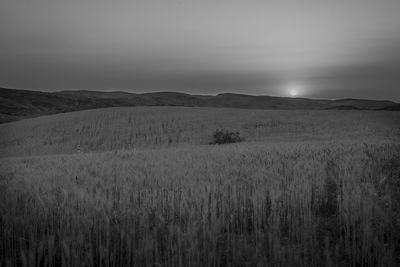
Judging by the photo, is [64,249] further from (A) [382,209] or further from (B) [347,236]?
(A) [382,209]

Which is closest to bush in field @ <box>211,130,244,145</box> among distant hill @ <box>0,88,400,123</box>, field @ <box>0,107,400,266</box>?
field @ <box>0,107,400,266</box>

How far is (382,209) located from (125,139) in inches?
819

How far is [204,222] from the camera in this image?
3.52 m

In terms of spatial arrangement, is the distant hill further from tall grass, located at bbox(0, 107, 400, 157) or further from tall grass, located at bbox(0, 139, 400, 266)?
tall grass, located at bbox(0, 139, 400, 266)

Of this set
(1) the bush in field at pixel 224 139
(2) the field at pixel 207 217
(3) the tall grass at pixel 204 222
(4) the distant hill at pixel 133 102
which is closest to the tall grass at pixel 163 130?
(1) the bush in field at pixel 224 139

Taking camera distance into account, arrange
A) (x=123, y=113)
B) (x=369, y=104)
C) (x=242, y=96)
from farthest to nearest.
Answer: (x=242, y=96), (x=369, y=104), (x=123, y=113)

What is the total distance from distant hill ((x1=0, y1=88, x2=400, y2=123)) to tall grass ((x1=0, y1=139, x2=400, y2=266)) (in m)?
93.0

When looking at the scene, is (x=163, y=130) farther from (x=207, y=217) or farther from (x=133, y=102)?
(x=133, y=102)

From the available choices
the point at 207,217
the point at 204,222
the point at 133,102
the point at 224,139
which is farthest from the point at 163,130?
the point at 133,102

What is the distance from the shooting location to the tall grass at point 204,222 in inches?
116

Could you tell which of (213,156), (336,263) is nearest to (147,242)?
(336,263)

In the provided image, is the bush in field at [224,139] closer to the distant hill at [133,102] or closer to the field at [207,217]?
the field at [207,217]

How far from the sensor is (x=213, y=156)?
9.31m

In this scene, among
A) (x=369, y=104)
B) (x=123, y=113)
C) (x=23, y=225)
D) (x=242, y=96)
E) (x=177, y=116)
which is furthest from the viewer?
(x=242, y=96)
